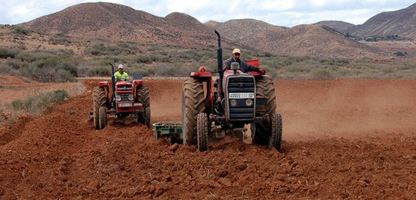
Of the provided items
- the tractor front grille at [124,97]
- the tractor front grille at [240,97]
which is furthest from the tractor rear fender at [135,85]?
the tractor front grille at [240,97]

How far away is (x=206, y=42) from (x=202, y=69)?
88766 mm

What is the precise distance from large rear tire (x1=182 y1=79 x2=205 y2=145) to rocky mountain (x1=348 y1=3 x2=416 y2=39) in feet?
469

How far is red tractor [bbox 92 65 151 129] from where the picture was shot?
15.9m

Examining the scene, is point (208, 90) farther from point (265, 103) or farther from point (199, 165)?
point (199, 165)

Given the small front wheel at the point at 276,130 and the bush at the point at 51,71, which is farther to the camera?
the bush at the point at 51,71

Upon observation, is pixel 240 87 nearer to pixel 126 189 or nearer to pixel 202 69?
pixel 202 69

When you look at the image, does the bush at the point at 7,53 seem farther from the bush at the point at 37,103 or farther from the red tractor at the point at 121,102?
the red tractor at the point at 121,102

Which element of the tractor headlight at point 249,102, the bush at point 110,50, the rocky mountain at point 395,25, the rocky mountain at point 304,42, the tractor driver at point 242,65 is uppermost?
the rocky mountain at point 395,25

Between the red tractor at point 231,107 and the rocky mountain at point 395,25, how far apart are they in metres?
143

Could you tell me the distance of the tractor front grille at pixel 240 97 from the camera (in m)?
10.6

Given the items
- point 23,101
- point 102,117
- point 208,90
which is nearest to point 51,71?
point 23,101

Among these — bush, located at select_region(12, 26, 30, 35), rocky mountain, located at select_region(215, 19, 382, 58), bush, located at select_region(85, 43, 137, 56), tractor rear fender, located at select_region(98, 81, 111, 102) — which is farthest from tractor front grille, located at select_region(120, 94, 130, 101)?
rocky mountain, located at select_region(215, 19, 382, 58)

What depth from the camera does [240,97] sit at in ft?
34.8

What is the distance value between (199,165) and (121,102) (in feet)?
22.1
